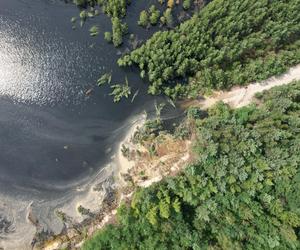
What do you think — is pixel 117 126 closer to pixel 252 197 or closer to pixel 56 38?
pixel 56 38

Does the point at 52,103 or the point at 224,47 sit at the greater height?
the point at 52,103

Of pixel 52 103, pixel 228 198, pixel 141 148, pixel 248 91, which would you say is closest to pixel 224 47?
pixel 248 91

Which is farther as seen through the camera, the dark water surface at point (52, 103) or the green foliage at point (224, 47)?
the dark water surface at point (52, 103)

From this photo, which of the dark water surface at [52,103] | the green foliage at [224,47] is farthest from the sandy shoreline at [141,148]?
the dark water surface at [52,103]

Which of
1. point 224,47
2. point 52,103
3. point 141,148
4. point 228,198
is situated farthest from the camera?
point 52,103

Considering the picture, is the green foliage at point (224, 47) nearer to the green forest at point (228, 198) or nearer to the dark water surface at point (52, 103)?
the dark water surface at point (52, 103)

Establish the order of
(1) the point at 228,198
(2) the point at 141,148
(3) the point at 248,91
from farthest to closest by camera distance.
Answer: (3) the point at 248,91, (2) the point at 141,148, (1) the point at 228,198

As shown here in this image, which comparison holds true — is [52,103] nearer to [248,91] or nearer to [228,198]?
[228,198]

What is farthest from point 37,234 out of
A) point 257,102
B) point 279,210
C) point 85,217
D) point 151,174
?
point 257,102
